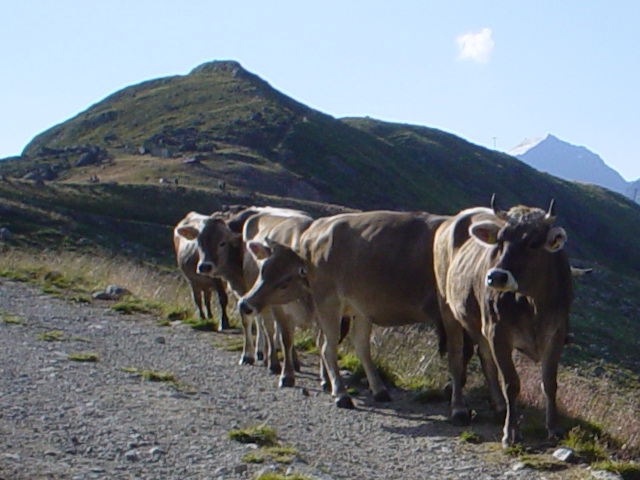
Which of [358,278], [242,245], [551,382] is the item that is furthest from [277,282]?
[551,382]

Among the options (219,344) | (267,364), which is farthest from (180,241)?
(267,364)

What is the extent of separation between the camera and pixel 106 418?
836 cm

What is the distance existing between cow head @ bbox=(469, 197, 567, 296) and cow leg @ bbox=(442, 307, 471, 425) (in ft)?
4.97

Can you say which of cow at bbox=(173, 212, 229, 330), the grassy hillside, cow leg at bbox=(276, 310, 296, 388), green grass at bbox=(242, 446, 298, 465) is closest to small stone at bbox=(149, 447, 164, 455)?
green grass at bbox=(242, 446, 298, 465)

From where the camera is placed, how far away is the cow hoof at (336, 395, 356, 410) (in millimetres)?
10266

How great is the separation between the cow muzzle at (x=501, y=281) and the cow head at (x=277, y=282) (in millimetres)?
3876

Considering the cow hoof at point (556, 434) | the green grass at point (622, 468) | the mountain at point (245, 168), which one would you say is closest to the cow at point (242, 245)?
the cow hoof at point (556, 434)

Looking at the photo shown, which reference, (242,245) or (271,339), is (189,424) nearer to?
(271,339)

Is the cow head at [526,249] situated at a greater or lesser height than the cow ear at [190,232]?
greater

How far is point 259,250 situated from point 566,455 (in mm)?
5377

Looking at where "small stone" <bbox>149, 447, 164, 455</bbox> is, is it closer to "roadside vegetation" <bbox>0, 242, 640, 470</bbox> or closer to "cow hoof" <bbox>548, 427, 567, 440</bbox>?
"roadside vegetation" <bbox>0, 242, 640, 470</bbox>

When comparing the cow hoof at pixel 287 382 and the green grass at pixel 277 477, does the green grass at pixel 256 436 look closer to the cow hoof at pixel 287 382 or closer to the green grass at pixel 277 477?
the green grass at pixel 277 477

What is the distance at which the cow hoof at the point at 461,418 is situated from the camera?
30.3ft

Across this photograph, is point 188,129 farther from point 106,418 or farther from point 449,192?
point 106,418
